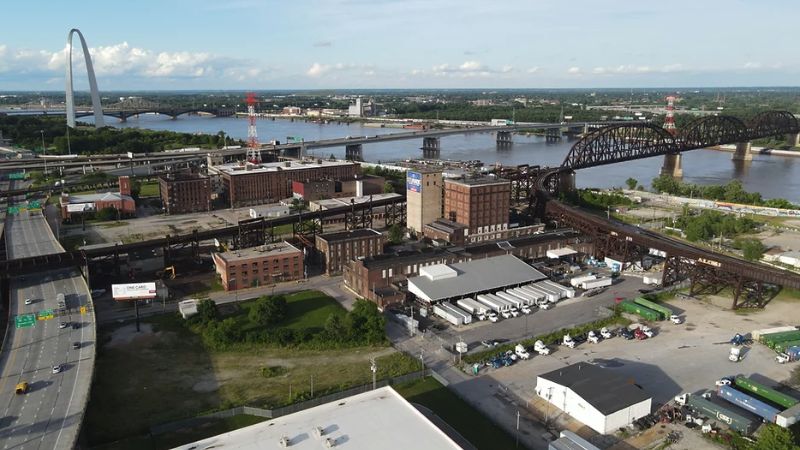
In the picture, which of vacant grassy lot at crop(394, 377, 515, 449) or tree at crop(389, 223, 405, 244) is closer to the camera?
vacant grassy lot at crop(394, 377, 515, 449)

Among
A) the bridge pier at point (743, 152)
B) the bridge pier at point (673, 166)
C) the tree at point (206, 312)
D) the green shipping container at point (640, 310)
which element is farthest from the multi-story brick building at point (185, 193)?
the bridge pier at point (743, 152)

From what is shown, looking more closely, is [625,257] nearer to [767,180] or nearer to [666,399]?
[666,399]

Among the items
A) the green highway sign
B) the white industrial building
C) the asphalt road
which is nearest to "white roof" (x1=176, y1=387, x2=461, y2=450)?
the asphalt road

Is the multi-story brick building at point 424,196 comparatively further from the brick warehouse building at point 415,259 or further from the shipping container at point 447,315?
the shipping container at point 447,315

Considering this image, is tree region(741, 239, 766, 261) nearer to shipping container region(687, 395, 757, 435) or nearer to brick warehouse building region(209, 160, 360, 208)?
shipping container region(687, 395, 757, 435)

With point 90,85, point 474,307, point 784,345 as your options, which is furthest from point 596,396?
point 90,85

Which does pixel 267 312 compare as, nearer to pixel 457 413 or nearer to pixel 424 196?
pixel 457 413
